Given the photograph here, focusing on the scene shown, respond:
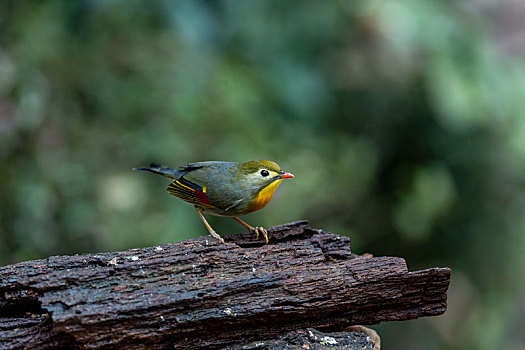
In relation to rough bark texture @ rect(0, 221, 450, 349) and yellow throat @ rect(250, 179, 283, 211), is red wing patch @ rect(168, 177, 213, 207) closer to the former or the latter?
yellow throat @ rect(250, 179, 283, 211)

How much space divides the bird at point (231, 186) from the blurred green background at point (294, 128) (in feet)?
3.77

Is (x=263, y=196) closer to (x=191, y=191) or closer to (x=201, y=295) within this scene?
(x=191, y=191)

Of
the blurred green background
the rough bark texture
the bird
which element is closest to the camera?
the rough bark texture

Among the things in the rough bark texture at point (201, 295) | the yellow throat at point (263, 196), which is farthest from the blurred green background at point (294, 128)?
the rough bark texture at point (201, 295)

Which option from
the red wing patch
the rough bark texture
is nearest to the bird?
the red wing patch

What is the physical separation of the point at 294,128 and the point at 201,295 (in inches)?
141

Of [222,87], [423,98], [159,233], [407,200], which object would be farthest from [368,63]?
[159,233]

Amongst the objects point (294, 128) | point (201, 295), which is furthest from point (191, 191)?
point (294, 128)

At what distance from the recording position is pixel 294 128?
6098mm

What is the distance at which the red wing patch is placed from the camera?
12.6ft

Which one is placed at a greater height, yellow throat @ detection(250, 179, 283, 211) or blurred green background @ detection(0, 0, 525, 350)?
blurred green background @ detection(0, 0, 525, 350)

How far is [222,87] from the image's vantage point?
559 cm

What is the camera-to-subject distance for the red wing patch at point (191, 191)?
3.84 m

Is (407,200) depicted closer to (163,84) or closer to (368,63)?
(368,63)
